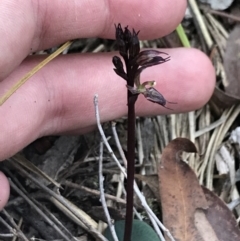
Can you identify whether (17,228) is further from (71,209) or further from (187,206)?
(187,206)

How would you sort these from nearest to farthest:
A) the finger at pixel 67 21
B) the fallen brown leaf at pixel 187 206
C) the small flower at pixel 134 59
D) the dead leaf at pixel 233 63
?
the small flower at pixel 134 59 → the finger at pixel 67 21 → the fallen brown leaf at pixel 187 206 → the dead leaf at pixel 233 63

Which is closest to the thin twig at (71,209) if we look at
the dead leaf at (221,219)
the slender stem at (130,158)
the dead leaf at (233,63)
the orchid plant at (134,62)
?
the slender stem at (130,158)

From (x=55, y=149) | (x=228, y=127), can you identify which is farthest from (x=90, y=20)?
(x=228, y=127)

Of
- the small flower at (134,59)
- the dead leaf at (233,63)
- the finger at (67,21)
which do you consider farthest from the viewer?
the dead leaf at (233,63)

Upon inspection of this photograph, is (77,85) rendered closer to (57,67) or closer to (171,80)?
(57,67)

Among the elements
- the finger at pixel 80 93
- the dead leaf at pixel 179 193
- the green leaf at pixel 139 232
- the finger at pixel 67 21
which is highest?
the finger at pixel 67 21

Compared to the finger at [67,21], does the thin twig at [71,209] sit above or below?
below

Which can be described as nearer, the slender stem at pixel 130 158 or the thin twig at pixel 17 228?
the slender stem at pixel 130 158

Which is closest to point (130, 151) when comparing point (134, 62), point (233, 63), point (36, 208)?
point (134, 62)

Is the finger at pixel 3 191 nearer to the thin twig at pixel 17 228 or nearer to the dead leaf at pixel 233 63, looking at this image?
the thin twig at pixel 17 228
